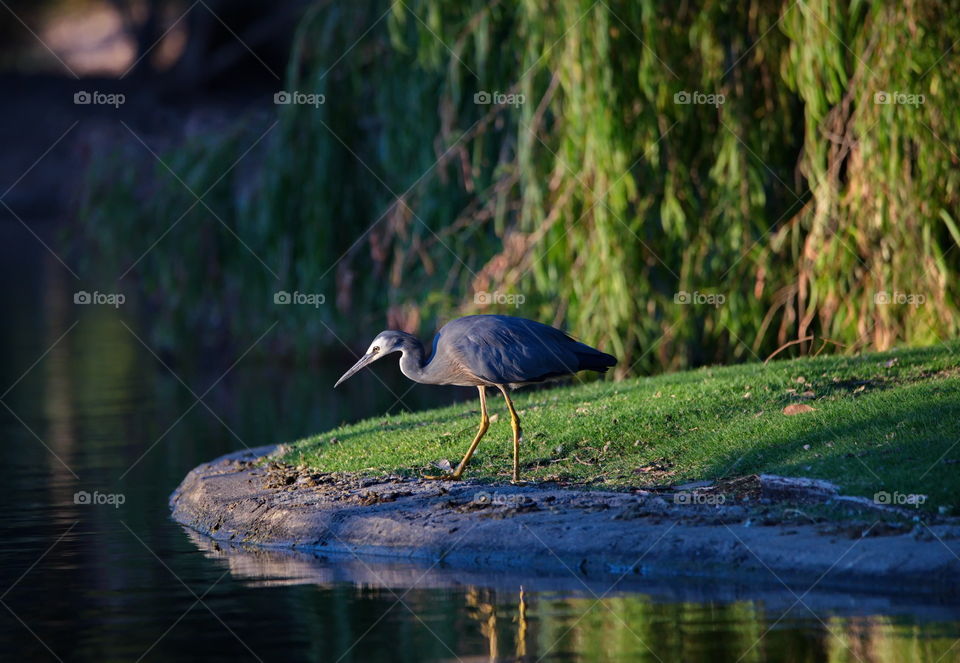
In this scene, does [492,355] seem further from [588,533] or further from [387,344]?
[588,533]

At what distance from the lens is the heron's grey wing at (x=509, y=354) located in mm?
10203

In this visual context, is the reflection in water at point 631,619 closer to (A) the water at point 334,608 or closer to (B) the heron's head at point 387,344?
(A) the water at point 334,608

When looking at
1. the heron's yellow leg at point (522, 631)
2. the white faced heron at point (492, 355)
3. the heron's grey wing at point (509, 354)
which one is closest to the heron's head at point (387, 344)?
the white faced heron at point (492, 355)

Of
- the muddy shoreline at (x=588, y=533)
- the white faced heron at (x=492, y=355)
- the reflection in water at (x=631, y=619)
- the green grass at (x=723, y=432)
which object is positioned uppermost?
the white faced heron at (x=492, y=355)

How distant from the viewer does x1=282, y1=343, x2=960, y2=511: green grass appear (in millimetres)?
Answer: 9523

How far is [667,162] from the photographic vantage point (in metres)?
14.6

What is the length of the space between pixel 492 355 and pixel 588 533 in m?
1.82

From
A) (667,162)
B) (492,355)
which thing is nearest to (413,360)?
(492,355)

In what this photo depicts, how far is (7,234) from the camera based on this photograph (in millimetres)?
54938

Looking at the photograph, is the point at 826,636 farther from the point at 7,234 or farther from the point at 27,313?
the point at 7,234

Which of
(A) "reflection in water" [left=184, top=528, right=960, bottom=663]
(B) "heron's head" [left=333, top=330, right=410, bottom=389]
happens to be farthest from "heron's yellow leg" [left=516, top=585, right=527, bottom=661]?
(B) "heron's head" [left=333, top=330, right=410, bottom=389]

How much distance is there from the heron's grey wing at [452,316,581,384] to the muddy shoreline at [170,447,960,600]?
776 millimetres

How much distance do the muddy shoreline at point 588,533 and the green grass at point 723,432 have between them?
0.53 metres

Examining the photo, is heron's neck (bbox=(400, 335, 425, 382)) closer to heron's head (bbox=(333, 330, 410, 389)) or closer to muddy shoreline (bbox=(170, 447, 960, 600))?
heron's head (bbox=(333, 330, 410, 389))
